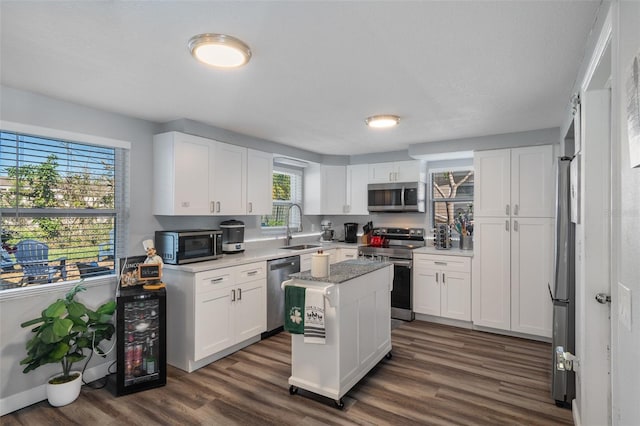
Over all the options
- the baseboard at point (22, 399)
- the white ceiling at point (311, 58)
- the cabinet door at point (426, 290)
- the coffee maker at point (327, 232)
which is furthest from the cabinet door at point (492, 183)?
the baseboard at point (22, 399)

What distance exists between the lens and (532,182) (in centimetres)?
392

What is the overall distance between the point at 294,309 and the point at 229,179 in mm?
1945

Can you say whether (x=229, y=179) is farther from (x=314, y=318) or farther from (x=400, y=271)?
(x=400, y=271)

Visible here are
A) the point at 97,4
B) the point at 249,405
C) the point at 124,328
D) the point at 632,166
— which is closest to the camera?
the point at 632,166

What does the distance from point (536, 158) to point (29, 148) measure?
4923 millimetres

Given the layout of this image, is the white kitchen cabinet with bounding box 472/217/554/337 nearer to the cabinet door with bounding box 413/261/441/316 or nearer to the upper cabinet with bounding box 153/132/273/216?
the cabinet door with bounding box 413/261/441/316

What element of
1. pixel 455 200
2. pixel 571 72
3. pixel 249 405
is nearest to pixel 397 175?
pixel 455 200

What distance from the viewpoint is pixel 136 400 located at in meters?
2.64

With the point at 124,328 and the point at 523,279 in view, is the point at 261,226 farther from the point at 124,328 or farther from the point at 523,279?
the point at 523,279

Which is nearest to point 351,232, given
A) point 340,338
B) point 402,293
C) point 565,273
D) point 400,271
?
point 400,271

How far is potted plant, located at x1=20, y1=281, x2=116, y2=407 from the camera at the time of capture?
2451 millimetres

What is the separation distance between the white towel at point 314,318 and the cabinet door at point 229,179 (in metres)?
1.78

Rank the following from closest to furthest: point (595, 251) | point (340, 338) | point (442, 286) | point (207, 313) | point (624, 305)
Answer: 1. point (624, 305)
2. point (595, 251)
3. point (340, 338)
4. point (207, 313)
5. point (442, 286)

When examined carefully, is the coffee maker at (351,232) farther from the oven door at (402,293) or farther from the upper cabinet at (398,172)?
the oven door at (402,293)
